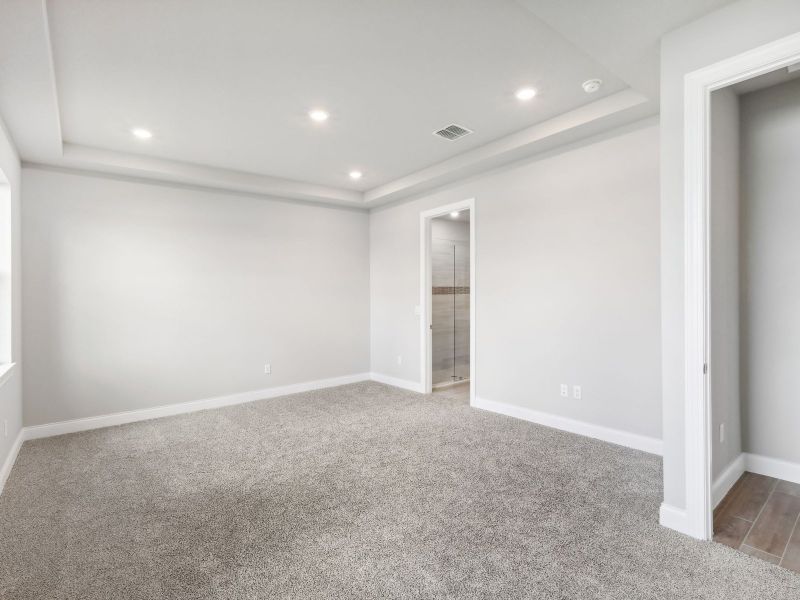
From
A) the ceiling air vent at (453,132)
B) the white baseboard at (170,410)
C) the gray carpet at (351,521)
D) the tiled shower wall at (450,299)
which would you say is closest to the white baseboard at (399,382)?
the white baseboard at (170,410)

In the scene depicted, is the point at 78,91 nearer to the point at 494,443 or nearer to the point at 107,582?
the point at 107,582

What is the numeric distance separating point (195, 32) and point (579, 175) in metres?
3.11

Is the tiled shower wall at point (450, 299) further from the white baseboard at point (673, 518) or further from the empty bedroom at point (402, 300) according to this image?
the white baseboard at point (673, 518)

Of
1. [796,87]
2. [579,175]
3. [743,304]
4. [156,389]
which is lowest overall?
[156,389]

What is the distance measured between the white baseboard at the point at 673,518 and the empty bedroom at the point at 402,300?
0.4 inches

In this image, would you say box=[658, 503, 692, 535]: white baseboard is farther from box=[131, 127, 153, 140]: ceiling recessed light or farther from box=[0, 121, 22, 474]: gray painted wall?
box=[131, 127, 153, 140]: ceiling recessed light

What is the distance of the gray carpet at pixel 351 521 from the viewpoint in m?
1.89

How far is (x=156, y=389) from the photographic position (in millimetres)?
4602

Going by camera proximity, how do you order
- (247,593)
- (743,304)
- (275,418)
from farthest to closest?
(275,418) < (743,304) < (247,593)

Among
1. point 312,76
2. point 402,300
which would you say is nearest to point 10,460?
point 312,76

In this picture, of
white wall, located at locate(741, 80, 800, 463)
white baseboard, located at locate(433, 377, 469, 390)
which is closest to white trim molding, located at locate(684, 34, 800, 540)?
white wall, located at locate(741, 80, 800, 463)

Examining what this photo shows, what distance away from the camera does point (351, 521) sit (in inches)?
95.2

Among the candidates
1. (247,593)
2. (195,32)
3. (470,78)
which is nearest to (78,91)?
(195,32)

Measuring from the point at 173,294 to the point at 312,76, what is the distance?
3068mm
